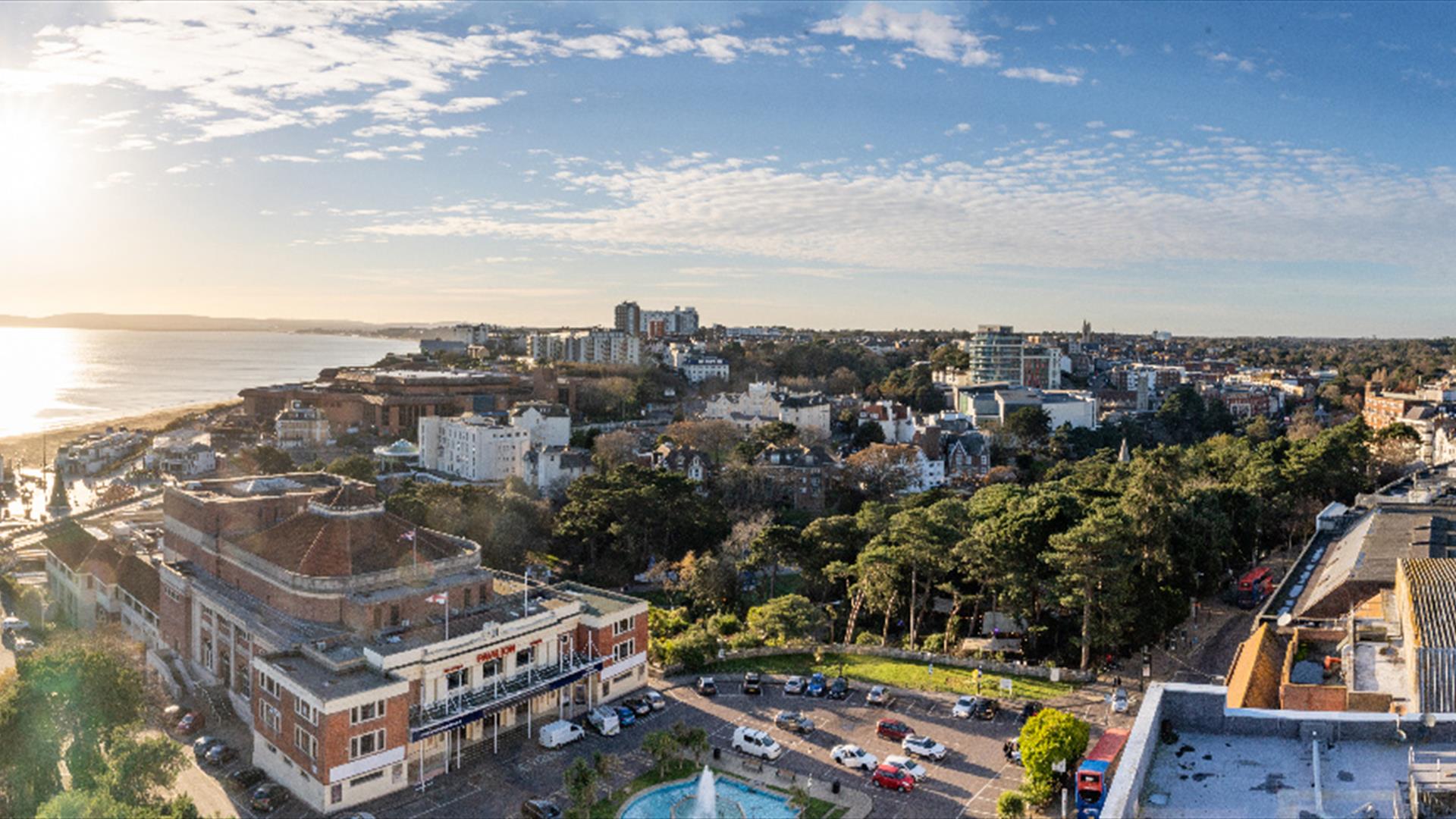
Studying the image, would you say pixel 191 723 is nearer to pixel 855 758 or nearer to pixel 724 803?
pixel 724 803

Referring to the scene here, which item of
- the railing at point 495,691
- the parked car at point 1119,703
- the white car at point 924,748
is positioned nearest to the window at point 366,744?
the railing at point 495,691

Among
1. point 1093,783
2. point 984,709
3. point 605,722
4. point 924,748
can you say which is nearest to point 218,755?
point 605,722

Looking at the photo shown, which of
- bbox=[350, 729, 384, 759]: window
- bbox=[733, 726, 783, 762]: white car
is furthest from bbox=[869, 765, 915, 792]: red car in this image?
bbox=[350, 729, 384, 759]: window

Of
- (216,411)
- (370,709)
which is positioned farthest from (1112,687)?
(216,411)

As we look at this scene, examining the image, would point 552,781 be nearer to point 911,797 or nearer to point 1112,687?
point 911,797

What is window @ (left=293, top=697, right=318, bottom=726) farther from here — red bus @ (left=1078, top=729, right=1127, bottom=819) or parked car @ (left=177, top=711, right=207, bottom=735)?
red bus @ (left=1078, top=729, right=1127, bottom=819)
